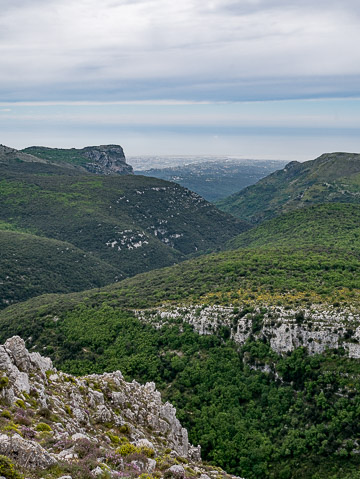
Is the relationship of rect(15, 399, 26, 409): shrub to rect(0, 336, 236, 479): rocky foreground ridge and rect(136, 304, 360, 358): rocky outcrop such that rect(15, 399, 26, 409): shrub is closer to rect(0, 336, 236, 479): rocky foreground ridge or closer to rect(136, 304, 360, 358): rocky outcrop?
rect(0, 336, 236, 479): rocky foreground ridge

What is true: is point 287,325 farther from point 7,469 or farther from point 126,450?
point 7,469

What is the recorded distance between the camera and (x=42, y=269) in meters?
155

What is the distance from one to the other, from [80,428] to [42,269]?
131237 millimetres

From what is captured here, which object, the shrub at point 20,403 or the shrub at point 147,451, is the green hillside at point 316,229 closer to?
the shrub at point 147,451

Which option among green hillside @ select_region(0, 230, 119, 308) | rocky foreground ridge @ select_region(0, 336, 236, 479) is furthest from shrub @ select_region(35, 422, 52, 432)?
green hillside @ select_region(0, 230, 119, 308)

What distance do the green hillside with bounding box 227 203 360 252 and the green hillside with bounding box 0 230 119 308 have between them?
222 ft

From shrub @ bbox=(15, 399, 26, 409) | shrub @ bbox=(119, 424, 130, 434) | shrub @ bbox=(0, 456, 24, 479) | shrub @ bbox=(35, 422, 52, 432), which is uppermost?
shrub @ bbox=(0, 456, 24, 479)

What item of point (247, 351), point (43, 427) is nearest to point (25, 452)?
point (43, 427)

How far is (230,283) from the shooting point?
87000 mm

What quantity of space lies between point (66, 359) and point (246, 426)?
34.0 metres

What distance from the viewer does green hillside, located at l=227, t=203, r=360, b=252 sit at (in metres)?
132

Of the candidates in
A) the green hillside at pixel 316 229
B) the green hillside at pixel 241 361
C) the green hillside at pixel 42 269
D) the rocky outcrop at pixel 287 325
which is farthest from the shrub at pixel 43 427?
the green hillside at pixel 42 269

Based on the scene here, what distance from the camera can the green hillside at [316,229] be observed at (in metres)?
132

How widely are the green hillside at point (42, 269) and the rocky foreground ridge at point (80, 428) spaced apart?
338 ft
